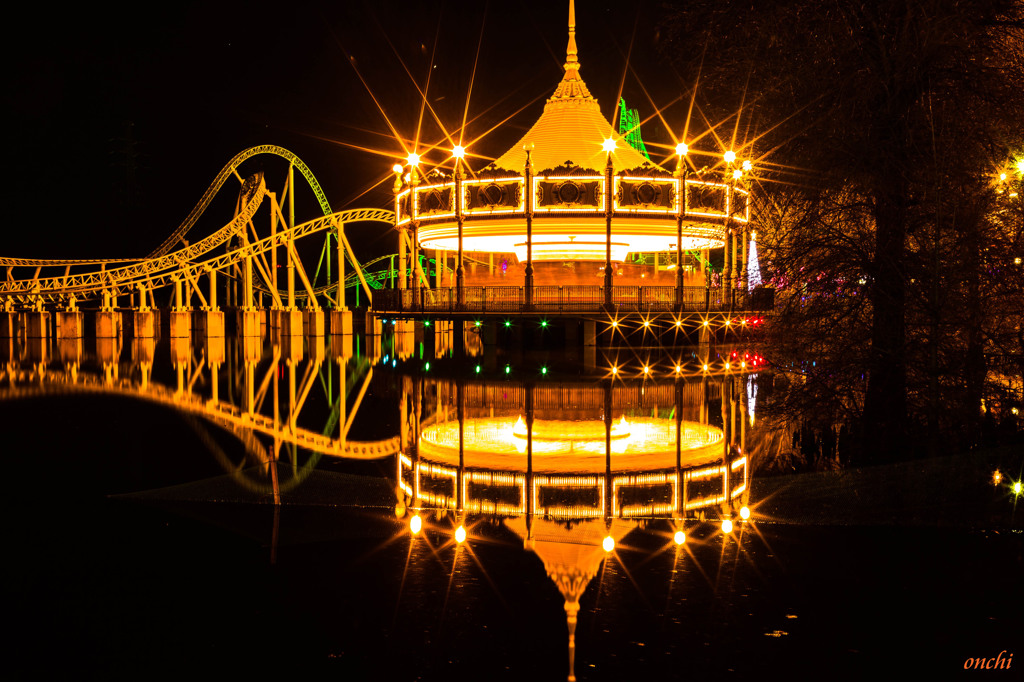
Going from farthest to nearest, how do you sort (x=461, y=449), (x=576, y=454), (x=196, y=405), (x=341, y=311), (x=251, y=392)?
(x=341, y=311) < (x=251, y=392) < (x=196, y=405) < (x=461, y=449) < (x=576, y=454)

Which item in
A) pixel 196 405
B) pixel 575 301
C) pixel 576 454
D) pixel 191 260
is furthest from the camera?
pixel 191 260

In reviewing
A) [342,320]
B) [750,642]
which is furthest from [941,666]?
[342,320]

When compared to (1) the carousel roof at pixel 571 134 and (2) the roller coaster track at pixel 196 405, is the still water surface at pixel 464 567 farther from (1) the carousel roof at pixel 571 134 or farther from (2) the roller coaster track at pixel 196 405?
(1) the carousel roof at pixel 571 134

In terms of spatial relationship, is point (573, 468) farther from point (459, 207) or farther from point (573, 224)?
point (573, 224)

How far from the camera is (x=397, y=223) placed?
32.7 meters

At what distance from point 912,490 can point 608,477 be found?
3.13 m

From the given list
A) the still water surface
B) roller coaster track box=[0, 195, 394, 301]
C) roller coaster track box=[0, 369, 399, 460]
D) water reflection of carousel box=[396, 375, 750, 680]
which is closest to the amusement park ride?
water reflection of carousel box=[396, 375, 750, 680]

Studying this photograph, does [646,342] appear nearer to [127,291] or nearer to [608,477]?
[608,477]

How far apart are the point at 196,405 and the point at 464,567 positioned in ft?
41.5

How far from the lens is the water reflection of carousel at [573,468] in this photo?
25.0 feet

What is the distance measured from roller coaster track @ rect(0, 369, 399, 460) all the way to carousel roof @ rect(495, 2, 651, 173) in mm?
15506

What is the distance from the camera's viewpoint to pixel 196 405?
17.7 metres

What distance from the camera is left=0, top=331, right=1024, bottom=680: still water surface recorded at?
5078mm

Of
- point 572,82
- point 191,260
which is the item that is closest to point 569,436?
point 572,82
